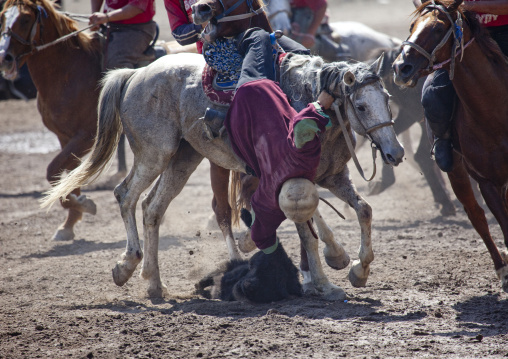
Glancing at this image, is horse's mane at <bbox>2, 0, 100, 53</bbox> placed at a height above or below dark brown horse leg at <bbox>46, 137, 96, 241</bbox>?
above

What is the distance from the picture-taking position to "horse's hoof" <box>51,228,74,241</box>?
7121 mm

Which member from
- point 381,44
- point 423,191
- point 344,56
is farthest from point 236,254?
point 381,44

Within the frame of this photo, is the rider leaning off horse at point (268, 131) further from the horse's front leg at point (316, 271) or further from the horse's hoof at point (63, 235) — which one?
the horse's hoof at point (63, 235)

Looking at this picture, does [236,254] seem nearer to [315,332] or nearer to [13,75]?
[315,332]

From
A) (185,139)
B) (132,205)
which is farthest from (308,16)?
(132,205)

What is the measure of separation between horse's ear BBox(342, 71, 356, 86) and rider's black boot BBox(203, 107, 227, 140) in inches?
40.7

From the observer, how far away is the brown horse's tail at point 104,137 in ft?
18.0

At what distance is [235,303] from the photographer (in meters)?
4.57

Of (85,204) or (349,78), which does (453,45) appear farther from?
(85,204)

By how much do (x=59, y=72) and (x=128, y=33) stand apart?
893mm

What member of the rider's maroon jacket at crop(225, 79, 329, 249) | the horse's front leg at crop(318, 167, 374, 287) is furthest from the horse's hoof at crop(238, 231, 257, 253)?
the horse's front leg at crop(318, 167, 374, 287)

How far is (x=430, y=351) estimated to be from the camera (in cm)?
348

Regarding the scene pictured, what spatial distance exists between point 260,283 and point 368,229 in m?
0.89

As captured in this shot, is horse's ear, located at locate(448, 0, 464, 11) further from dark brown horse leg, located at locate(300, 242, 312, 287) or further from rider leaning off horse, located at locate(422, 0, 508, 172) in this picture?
dark brown horse leg, located at locate(300, 242, 312, 287)
